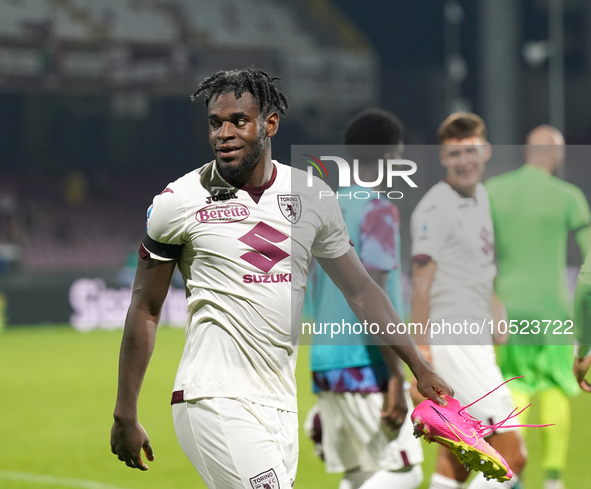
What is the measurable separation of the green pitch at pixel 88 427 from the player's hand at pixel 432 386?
3.33 meters

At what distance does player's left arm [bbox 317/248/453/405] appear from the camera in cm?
303

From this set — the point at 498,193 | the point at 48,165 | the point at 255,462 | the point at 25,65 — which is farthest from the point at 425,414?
the point at 48,165

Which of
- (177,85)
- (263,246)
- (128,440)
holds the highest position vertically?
(177,85)

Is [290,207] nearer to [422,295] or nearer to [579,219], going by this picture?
[422,295]

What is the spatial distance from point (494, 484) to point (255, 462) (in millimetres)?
1781

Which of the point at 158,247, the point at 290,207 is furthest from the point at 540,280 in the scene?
the point at 158,247

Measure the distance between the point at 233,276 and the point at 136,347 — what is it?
387 millimetres

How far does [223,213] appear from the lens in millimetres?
2912

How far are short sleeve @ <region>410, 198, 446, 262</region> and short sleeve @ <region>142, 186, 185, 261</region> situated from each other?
195cm

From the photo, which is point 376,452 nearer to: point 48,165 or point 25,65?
point 25,65

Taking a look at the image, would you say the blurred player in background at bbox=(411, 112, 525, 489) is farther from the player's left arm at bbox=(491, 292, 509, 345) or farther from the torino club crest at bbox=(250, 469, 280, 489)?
the torino club crest at bbox=(250, 469, 280, 489)

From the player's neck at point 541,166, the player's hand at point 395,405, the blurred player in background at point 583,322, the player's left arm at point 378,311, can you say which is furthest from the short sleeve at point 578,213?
the player's left arm at point 378,311

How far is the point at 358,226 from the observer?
4.14 m

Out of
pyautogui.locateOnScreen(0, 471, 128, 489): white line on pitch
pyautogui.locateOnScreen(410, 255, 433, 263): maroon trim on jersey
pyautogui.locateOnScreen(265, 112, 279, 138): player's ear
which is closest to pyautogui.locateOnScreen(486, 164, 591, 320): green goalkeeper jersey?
pyautogui.locateOnScreen(410, 255, 433, 263): maroon trim on jersey
